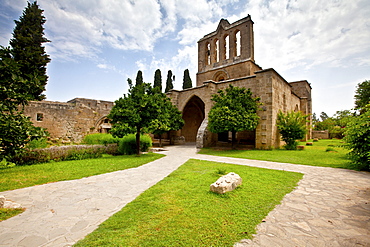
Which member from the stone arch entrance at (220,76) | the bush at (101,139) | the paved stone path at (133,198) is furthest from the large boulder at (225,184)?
the stone arch entrance at (220,76)

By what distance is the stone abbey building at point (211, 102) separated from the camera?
11.7m

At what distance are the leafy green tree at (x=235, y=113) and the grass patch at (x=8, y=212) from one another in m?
9.44

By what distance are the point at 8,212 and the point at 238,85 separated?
13663 mm

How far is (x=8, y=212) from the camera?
274cm

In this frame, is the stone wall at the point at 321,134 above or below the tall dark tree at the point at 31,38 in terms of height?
below

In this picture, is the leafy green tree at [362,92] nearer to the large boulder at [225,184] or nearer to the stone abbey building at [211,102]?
the stone abbey building at [211,102]

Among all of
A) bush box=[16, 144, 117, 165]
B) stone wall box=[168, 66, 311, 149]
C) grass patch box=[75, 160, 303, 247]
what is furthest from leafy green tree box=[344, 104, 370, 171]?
bush box=[16, 144, 117, 165]

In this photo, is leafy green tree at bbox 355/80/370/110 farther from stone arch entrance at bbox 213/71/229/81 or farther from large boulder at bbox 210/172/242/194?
large boulder at bbox 210/172/242/194

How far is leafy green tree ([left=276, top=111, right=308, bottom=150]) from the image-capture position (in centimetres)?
1101

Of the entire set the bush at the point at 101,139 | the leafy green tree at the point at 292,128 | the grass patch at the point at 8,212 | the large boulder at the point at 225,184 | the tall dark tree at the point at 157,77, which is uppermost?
the tall dark tree at the point at 157,77

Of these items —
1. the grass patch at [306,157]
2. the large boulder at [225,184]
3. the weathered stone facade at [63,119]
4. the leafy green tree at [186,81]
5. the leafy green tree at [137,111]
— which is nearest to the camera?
the large boulder at [225,184]

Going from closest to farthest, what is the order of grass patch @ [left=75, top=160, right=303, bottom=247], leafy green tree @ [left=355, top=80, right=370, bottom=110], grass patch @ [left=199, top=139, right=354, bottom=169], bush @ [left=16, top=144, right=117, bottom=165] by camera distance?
grass patch @ [left=75, top=160, right=303, bottom=247], bush @ [left=16, top=144, right=117, bottom=165], grass patch @ [left=199, top=139, right=354, bottom=169], leafy green tree @ [left=355, top=80, right=370, bottom=110]

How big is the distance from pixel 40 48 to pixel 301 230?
25.7m

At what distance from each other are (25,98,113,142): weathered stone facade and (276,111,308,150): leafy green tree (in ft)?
50.3
